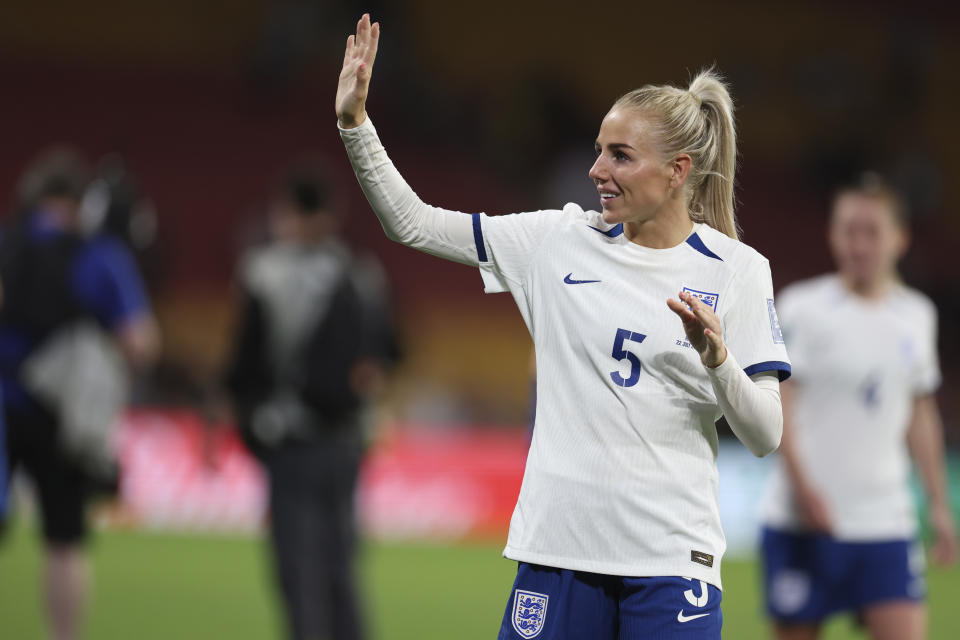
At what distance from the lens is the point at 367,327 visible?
6652mm

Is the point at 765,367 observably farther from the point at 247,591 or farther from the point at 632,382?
the point at 247,591

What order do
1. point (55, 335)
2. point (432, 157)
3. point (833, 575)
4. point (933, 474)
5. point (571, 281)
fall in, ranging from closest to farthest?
1. point (571, 281)
2. point (833, 575)
3. point (933, 474)
4. point (55, 335)
5. point (432, 157)

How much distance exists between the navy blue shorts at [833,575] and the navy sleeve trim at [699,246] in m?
2.55

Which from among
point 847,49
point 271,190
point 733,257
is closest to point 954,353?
point 847,49

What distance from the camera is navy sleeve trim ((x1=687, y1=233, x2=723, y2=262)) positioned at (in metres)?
3.36

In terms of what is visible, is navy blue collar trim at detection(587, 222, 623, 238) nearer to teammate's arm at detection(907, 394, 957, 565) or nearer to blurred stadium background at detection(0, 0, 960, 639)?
teammate's arm at detection(907, 394, 957, 565)

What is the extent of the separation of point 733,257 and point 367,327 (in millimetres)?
3503

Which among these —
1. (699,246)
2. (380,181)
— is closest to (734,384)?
(699,246)

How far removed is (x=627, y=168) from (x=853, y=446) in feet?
8.91

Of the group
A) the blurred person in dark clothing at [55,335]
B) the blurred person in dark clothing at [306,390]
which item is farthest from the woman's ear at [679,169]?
the blurred person in dark clothing at [55,335]

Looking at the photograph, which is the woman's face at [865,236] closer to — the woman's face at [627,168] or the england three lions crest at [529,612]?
the woman's face at [627,168]

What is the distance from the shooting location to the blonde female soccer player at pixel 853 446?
216 inches

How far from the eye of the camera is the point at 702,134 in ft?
11.1

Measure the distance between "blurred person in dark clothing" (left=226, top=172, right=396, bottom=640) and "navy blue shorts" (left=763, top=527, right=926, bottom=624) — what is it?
2049 millimetres
